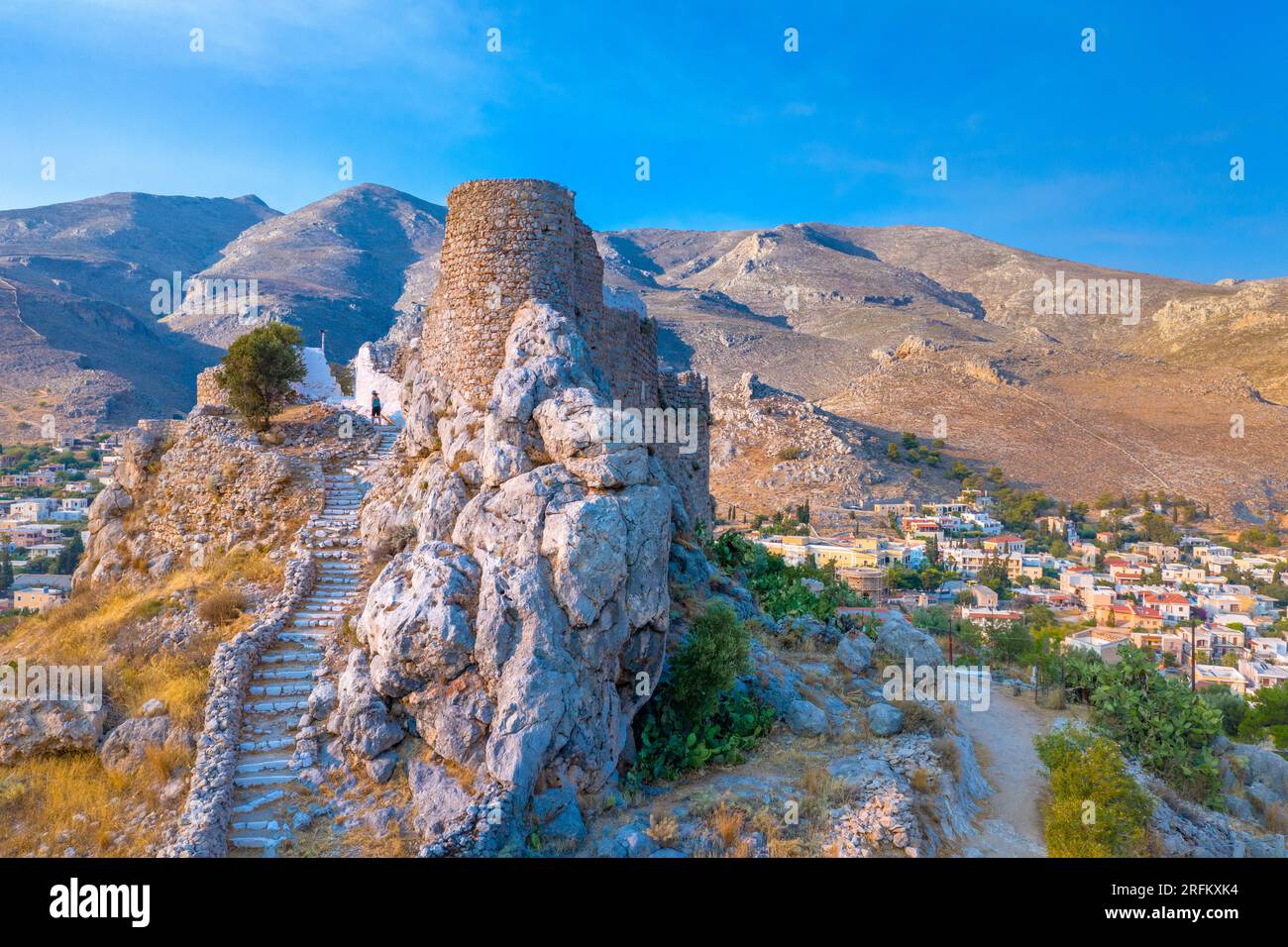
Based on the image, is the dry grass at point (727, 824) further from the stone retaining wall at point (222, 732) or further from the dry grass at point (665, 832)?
the stone retaining wall at point (222, 732)

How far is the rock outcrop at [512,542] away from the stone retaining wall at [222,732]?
5.27 ft

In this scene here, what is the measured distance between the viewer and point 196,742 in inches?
372

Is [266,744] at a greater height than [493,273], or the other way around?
[493,273]

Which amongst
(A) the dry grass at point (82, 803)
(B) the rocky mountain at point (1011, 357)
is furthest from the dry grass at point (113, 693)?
(B) the rocky mountain at point (1011, 357)

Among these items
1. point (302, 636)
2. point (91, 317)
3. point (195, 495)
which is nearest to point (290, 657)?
point (302, 636)

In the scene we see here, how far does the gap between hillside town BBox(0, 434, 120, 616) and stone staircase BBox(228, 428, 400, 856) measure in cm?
2946

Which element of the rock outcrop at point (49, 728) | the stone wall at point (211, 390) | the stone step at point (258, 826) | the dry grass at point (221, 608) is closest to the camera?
the stone step at point (258, 826)

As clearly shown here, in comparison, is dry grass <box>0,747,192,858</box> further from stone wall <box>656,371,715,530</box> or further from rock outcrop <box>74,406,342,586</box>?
stone wall <box>656,371,715,530</box>

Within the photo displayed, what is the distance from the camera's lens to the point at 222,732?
9102 mm

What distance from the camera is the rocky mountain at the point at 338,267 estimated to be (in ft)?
307

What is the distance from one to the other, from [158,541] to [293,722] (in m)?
9.08

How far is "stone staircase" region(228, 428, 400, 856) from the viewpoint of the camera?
8.24 metres

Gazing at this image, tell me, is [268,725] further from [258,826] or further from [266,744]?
[258,826]

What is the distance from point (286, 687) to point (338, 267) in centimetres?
12451
